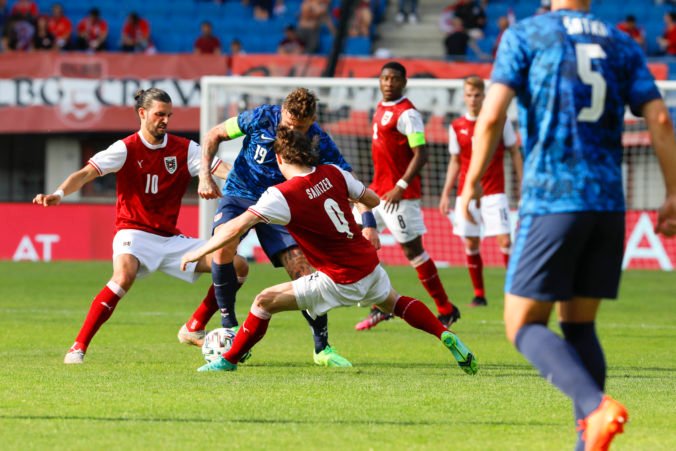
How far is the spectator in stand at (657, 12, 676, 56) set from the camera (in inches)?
910

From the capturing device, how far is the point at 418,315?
308 inches

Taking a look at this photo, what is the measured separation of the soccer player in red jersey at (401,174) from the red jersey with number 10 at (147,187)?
265cm

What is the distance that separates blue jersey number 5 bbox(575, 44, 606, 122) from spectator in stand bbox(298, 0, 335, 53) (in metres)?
19.7

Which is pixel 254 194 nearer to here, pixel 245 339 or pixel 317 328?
pixel 317 328

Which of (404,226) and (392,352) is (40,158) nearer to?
(404,226)

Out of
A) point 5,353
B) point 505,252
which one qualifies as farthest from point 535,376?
point 505,252

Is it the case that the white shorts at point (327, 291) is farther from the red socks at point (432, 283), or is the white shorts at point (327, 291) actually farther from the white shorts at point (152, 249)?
the red socks at point (432, 283)

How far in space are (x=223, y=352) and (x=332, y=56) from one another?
1362 centimetres

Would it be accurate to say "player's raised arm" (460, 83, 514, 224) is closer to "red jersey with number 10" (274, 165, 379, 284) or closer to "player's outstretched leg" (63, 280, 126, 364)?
"red jersey with number 10" (274, 165, 379, 284)

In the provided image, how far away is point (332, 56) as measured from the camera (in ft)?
70.2

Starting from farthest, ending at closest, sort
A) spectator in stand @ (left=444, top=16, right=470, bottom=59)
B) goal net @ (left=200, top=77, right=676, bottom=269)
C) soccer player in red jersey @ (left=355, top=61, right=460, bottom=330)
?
1. spectator in stand @ (left=444, top=16, right=470, bottom=59)
2. goal net @ (left=200, top=77, right=676, bottom=269)
3. soccer player in red jersey @ (left=355, top=61, right=460, bottom=330)

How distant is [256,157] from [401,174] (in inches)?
115

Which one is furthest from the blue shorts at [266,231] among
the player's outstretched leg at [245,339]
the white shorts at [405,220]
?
the white shorts at [405,220]

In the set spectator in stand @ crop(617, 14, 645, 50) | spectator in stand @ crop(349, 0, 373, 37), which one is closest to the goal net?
spectator in stand @ crop(617, 14, 645, 50)
